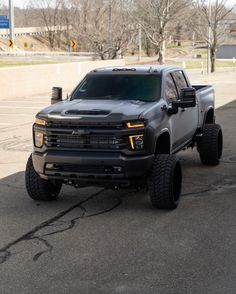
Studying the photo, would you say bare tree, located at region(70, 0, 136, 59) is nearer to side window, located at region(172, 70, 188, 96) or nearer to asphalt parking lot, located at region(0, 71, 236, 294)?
side window, located at region(172, 70, 188, 96)

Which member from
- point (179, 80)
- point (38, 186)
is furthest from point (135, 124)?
point (179, 80)

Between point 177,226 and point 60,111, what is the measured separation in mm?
2018

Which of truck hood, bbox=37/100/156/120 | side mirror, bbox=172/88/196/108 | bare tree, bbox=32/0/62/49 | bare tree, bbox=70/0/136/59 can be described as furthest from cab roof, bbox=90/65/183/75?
bare tree, bbox=32/0/62/49

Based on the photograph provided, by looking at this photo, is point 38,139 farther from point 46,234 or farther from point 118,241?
point 118,241

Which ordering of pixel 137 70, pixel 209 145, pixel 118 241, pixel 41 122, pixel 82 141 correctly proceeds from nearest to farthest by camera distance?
pixel 118 241
pixel 82 141
pixel 41 122
pixel 137 70
pixel 209 145

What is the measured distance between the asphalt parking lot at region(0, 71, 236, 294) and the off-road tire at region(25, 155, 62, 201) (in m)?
0.11

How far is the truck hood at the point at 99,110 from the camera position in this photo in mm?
6473

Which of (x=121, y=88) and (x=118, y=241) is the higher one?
(x=121, y=88)

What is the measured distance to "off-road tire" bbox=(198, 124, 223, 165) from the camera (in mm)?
9375

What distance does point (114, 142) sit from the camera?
21.1 feet

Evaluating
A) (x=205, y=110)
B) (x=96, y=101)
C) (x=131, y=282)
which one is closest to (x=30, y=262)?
(x=131, y=282)

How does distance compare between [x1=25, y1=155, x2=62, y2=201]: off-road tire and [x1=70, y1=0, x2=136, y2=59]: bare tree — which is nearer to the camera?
[x1=25, y1=155, x2=62, y2=201]: off-road tire

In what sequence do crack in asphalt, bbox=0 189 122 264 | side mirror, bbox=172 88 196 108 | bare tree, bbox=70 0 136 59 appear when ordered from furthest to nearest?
bare tree, bbox=70 0 136 59
side mirror, bbox=172 88 196 108
crack in asphalt, bbox=0 189 122 264

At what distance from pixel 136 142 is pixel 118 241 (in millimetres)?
1299
